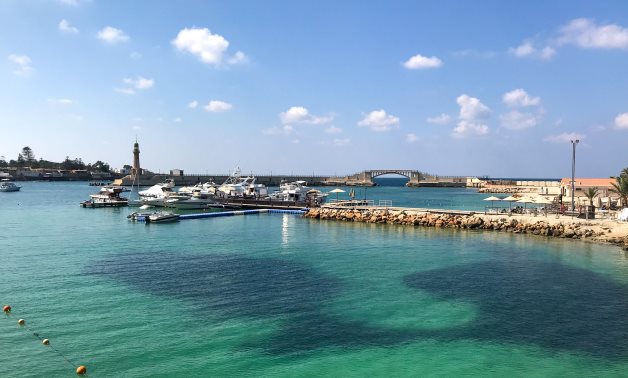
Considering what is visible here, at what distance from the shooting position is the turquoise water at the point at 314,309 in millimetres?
14500

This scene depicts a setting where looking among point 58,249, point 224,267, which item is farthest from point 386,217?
point 58,249

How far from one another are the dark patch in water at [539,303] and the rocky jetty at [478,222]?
13.8m

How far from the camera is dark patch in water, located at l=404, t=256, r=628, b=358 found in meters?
16.7

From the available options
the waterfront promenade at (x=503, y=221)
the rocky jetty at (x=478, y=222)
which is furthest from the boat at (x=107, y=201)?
the waterfront promenade at (x=503, y=221)

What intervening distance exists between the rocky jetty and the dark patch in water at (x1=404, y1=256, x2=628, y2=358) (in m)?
13.8

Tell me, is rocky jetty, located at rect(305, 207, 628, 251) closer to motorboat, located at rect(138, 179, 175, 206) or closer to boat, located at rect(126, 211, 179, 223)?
boat, located at rect(126, 211, 179, 223)

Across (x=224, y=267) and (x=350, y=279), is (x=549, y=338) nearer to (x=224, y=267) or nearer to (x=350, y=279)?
(x=350, y=279)

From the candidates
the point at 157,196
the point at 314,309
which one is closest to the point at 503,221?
the point at 314,309

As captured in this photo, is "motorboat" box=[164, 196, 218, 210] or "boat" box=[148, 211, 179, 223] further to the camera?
"motorboat" box=[164, 196, 218, 210]

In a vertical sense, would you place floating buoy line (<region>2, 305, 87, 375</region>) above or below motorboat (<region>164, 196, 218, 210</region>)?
below

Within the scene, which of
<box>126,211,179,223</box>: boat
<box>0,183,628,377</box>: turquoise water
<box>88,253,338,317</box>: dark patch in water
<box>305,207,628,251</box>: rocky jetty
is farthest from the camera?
<box>126,211,179,223</box>: boat

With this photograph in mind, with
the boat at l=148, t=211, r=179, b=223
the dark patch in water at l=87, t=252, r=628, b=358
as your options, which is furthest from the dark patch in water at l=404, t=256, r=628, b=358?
the boat at l=148, t=211, r=179, b=223

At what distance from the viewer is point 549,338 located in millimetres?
16703

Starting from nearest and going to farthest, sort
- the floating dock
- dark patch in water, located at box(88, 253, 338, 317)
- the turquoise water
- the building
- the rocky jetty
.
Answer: the turquoise water < dark patch in water, located at box(88, 253, 338, 317) < the rocky jetty < the floating dock < the building
